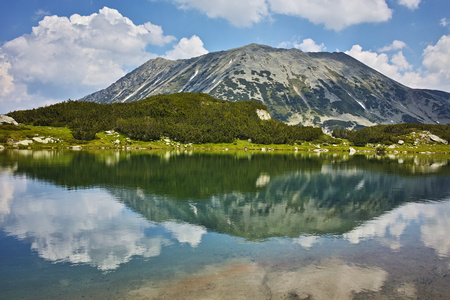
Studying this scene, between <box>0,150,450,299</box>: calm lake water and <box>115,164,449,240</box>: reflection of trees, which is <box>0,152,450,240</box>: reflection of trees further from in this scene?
<box>0,150,450,299</box>: calm lake water

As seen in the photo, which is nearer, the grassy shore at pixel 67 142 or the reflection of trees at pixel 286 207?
the reflection of trees at pixel 286 207

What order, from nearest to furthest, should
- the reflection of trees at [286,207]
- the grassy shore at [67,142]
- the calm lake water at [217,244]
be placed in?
the calm lake water at [217,244] → the reflection of trees at [286,207] → the grassy shore at [67,142]

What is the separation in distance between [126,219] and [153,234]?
215 inches

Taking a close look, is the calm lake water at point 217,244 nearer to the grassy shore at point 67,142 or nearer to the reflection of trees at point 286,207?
the reflection of trees at point 286,207

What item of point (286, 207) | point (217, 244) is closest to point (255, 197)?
point (286, 207)

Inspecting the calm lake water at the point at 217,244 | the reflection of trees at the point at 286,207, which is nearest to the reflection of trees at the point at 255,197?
the reflection of trees at the point at 286,207

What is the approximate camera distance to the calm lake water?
47.9 ft

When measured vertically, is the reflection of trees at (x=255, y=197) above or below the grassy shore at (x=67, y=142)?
below

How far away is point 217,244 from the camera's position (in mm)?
20625

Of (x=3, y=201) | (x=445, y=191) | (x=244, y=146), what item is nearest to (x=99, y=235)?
(x=3, y=201)

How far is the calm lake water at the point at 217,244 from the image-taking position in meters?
14.6

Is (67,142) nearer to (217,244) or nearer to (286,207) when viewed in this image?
(286,207)

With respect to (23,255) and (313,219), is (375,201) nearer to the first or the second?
(313,219)

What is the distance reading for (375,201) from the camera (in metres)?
38.5
